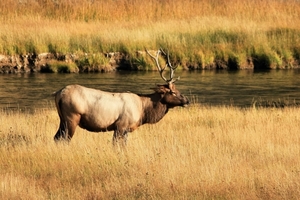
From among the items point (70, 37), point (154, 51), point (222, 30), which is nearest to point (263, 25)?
point (222, 30)

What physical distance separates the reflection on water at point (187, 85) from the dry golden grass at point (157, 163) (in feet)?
21.4

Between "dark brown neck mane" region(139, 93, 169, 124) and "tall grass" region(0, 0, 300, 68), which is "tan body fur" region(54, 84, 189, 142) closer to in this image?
"dark brown neck mane" region(139, 93, 169, 124)

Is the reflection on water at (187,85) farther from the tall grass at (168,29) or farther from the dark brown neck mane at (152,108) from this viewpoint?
the dark brown neck mane at (152,108)

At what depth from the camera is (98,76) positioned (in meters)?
24.6

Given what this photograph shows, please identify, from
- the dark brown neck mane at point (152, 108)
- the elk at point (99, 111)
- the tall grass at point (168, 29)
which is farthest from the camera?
the tall grass at point (168, 29)

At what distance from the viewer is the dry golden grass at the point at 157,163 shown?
28.6ft

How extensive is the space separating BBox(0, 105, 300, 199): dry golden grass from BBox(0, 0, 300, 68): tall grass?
13.0 m

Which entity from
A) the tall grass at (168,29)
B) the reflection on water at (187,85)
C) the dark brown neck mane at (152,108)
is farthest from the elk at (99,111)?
the tall grass at (168,29)

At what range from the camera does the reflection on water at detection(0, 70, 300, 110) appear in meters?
20.4

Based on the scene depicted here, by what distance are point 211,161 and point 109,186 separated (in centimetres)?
172

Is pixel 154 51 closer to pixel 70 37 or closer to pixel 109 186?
pixel 70 37

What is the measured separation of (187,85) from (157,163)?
1299cm

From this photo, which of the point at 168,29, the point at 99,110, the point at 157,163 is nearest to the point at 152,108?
the point at 99,110

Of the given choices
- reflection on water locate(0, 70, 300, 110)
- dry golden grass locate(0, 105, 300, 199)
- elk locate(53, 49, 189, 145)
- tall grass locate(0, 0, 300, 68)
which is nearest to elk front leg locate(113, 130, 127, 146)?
elk locate(53, 49, 189, 145)
